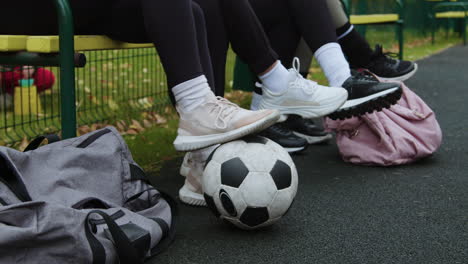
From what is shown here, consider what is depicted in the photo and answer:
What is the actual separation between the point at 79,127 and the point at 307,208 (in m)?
2.12

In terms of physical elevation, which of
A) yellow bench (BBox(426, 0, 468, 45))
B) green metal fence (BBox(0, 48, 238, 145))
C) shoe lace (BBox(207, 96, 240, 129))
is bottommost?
yellow bench (BBox(426, 0, 468, 45))

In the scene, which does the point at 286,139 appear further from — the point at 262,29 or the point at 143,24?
the point at 143,24

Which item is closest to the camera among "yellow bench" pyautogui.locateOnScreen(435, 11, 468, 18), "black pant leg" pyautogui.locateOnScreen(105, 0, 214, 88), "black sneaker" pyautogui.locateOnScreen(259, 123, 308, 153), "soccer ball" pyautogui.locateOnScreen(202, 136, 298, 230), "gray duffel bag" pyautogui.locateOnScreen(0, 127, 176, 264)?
"gray duffel bag" pyautogui.locateOnScreen(0, 127, 176, 264)

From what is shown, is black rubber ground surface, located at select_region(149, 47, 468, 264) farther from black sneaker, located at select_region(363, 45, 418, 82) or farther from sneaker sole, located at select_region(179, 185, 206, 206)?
black sneaker, located at select_region(363, 45, 418, 82)

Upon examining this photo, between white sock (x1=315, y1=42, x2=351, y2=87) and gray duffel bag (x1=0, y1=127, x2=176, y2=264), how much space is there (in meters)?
1.22

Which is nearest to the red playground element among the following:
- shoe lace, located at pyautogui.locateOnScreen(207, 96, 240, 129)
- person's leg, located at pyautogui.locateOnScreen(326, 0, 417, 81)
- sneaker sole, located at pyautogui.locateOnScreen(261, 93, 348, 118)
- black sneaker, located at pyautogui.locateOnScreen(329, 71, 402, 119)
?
person's leg, located at pyautogui.locateOnScreen(326, 0, 417, 81)

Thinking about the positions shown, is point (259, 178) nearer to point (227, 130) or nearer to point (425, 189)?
point (227, 130)

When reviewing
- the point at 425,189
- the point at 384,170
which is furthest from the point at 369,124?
the point at 425,189

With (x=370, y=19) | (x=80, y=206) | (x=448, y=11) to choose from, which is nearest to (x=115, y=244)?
(x=80, y=206)

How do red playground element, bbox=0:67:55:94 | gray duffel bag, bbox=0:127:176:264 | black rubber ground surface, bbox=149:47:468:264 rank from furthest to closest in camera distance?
red playground element, bbox=0:67:55:94
black rubber ground surface, bbox=149:47:468:264
gray duffel bag, bbox=0:127:176:264

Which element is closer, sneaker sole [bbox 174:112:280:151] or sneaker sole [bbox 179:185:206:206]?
sneaker sole [bbox 174:112:280:151]

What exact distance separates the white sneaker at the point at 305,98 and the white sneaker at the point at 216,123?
618mm

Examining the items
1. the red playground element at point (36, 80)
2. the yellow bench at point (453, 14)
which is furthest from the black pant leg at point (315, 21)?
the yellow bench at point (453, 14)

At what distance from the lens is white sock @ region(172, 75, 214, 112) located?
7.57 ft
